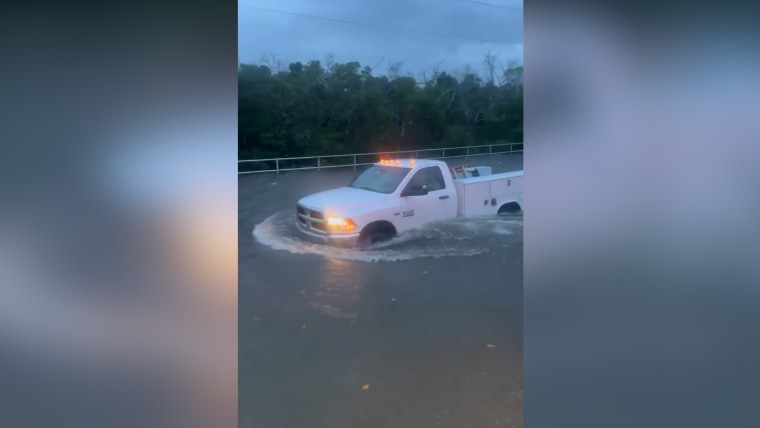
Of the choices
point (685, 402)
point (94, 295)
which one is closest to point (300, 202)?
point (94, 295)

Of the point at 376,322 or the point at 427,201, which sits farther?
the point at 427,201

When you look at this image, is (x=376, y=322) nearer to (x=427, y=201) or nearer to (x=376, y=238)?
(x=376, y=238)

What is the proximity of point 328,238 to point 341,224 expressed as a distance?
0.09 metres

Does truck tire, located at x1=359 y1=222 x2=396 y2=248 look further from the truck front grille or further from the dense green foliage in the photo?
the dense green foliage

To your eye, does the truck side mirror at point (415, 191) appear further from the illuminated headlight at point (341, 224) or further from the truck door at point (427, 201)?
the illuminated headlight at point (341, 224)

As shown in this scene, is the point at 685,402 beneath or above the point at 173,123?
beneath

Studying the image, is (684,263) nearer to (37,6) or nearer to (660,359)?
(660,359)

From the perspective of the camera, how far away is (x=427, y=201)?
2.96 meters

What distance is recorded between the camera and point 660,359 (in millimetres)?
2906

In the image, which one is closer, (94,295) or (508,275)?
(94,295)

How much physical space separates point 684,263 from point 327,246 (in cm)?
178

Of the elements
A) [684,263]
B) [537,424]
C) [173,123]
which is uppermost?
[173,123]

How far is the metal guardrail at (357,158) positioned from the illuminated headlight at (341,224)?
26cm

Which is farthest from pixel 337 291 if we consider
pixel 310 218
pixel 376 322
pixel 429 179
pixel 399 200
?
pixel 429 179
